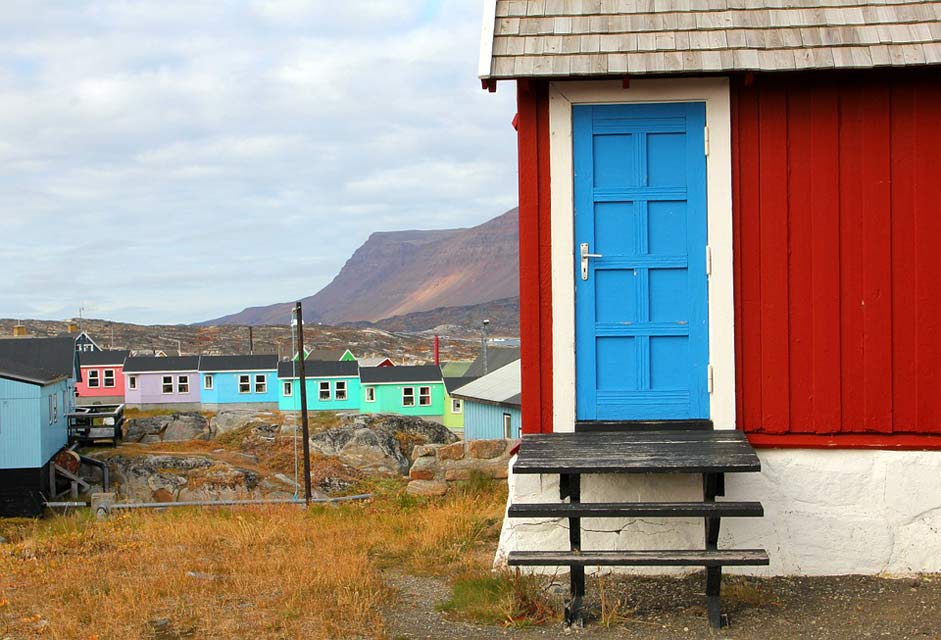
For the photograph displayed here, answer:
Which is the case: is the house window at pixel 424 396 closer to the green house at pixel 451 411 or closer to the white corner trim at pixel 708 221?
the green house at pixel 451 411

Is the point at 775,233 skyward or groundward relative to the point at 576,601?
skyward

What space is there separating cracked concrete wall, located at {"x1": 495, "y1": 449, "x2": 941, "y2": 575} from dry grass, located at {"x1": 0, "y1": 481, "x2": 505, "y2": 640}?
1.46 m

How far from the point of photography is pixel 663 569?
7.05 metres

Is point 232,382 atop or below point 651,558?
below

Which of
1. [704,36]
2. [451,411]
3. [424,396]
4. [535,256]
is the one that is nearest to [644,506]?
[535,256]

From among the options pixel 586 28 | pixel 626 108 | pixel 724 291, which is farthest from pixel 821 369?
pixel 586 28

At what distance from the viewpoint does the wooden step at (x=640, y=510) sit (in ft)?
19.1

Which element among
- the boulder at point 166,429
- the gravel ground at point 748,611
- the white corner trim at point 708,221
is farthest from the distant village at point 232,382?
the gravel ground at point 748,611

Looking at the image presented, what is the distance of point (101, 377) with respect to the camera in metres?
69.8

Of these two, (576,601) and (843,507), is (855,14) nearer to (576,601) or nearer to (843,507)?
(843,507)

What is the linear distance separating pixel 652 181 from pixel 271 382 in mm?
61509

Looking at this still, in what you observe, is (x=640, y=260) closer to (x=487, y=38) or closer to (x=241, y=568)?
(x=487, y=38)

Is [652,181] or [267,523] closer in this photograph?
[652,181]

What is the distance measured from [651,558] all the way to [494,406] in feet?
88.8
